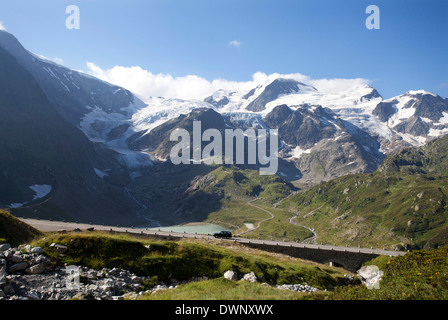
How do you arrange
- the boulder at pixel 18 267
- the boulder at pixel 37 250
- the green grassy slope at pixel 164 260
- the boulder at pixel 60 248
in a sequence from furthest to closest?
the green grassy slope at pixel 164 260 < the boulder at pixel 60 248 < the boulder at pixel 37 250 < the boulder at pixel 18 267

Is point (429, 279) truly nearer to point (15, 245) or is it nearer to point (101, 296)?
point (101, 296)

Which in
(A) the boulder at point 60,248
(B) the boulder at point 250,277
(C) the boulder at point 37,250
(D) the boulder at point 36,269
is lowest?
(B) the boulder at point 250,277

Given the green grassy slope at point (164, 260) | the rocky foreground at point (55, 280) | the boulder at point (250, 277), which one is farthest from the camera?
the boulder at point (250, 277)

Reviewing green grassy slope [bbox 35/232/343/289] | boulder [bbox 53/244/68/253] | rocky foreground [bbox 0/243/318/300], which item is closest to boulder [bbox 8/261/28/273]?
rocky foreground [bbox 0/243/318/300]

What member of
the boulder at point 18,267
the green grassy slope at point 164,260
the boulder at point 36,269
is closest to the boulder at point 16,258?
the boulder at point 18,267

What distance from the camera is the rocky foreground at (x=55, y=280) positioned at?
1900 centimetres

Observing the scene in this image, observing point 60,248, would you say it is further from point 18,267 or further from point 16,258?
point 18,267

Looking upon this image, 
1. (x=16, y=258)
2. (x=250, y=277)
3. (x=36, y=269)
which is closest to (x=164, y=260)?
(x=250, y=277)

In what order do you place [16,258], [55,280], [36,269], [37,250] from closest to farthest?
[55,280] < [36,269] < [16,258] < [37,250]

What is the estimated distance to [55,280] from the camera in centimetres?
2169

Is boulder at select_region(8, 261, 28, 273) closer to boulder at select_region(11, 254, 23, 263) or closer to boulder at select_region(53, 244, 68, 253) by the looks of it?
boulder at select_region(11, 254, 23, 263)

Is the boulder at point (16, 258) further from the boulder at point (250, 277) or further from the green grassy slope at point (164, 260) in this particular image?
the boulder at point (250, 277)
